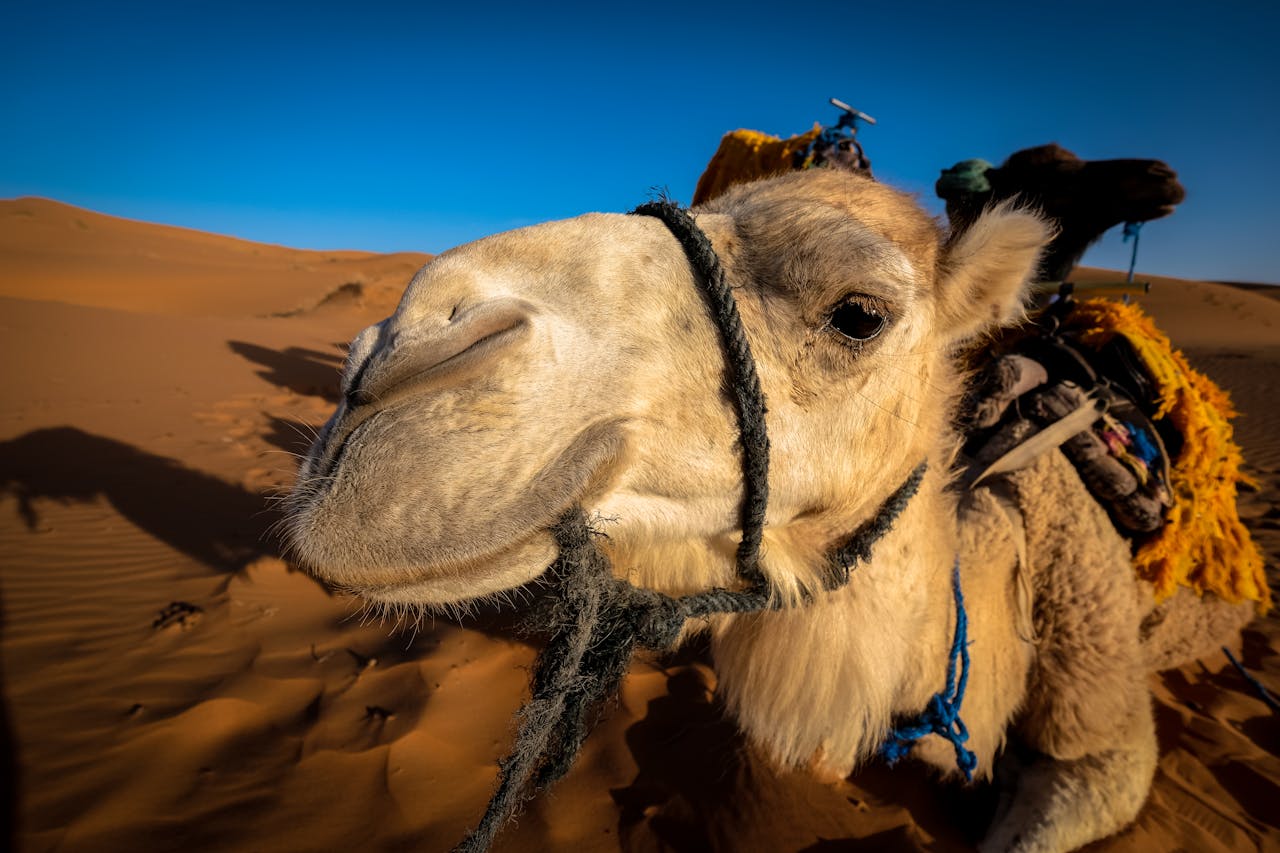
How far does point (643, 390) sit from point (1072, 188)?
3.06 meters

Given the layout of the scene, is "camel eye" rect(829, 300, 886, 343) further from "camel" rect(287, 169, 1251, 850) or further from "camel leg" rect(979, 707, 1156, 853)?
"camel leg" rect(979, 707, 1156, 853)

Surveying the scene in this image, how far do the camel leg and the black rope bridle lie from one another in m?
1.34

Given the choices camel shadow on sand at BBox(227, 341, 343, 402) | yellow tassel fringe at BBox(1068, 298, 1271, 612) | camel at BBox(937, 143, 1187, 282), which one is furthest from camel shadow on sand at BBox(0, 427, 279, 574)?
yellow tassel fringe at BBox(1068, 298, 1271, 612)

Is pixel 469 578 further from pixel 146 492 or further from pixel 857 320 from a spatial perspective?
pixel 146 492

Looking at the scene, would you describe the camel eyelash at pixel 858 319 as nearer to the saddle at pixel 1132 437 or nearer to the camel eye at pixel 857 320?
the camel eye at pixel 857 320

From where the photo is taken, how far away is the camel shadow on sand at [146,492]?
428cm

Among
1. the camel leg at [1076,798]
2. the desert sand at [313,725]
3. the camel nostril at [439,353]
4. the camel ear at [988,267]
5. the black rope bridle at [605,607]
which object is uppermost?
the camel ear at [988,267]

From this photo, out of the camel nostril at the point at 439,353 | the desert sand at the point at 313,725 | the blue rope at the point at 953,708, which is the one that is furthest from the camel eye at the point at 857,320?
the desert sand at the point at 313,725

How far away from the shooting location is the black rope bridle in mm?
1081

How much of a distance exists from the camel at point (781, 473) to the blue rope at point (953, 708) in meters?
0.03

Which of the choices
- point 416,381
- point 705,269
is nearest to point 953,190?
point 705,269

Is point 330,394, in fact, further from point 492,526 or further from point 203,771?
point 492,526

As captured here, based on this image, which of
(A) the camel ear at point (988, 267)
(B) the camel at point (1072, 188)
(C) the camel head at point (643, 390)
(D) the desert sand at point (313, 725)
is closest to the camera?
(C) the camel head at point (643, 390)

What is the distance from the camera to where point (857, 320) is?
4.25 feet
